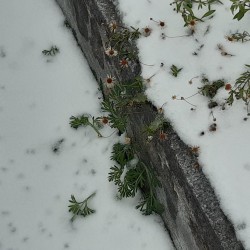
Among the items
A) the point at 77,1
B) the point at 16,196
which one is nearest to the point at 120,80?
the point at 77,1

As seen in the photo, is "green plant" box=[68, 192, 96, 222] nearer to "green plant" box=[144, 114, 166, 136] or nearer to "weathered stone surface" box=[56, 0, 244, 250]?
"weathered stone surface" box=[56, 0, 244, 250]

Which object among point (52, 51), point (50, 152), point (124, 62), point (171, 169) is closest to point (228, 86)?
point (171, 169)

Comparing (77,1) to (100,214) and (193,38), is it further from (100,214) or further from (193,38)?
(100,214)

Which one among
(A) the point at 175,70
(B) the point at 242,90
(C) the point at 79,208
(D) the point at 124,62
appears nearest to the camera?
(B) the point at 242,90

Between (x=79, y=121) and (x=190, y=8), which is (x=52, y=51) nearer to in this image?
(x=79, y=121)

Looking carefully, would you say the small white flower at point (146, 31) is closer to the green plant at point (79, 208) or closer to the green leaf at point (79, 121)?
the green leaf at point (79, 121)

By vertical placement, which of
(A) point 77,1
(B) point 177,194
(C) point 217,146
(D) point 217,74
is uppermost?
(A) point 77,1
